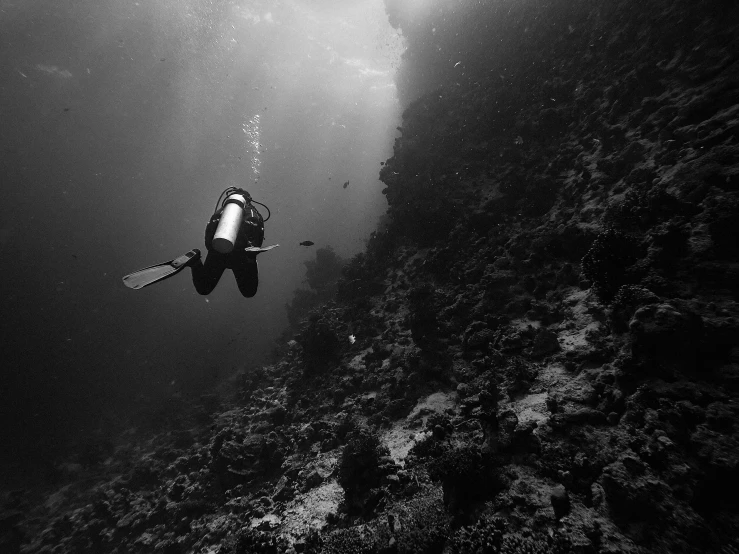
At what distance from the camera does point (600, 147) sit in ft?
24.1

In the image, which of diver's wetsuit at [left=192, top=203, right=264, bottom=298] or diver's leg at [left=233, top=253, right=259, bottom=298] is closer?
diver's wetsuit at [left=192, top=203, right=264, bottom=298]

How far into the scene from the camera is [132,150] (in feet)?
141

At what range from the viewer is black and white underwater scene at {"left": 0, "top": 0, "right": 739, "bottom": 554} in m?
3.38

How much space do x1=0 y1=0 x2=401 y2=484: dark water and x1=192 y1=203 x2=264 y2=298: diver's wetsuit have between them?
733 inches

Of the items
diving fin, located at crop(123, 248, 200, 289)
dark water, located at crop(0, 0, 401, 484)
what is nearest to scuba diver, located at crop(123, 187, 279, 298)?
diving fin, located at crop(123, 248, 200, 289)

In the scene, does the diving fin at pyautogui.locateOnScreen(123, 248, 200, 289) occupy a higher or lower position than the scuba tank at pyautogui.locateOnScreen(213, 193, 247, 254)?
lower

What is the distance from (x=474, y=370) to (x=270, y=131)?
4640cm

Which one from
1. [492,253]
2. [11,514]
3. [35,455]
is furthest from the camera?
[35,455]

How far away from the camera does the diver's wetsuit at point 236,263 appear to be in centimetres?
565

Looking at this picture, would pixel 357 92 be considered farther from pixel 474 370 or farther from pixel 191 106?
pixel 474 370

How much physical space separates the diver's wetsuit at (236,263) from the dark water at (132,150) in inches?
733

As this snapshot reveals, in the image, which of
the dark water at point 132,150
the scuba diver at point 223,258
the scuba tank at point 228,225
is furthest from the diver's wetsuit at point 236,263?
the dark water at point 132,150

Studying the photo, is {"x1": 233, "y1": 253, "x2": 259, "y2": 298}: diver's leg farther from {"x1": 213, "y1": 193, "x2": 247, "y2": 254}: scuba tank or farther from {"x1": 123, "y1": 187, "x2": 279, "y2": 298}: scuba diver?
{"x1": 213, "y1": 193, "x2": 247, "y2": 254}: scuba tank

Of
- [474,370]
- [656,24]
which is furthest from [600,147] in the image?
[474,370]
